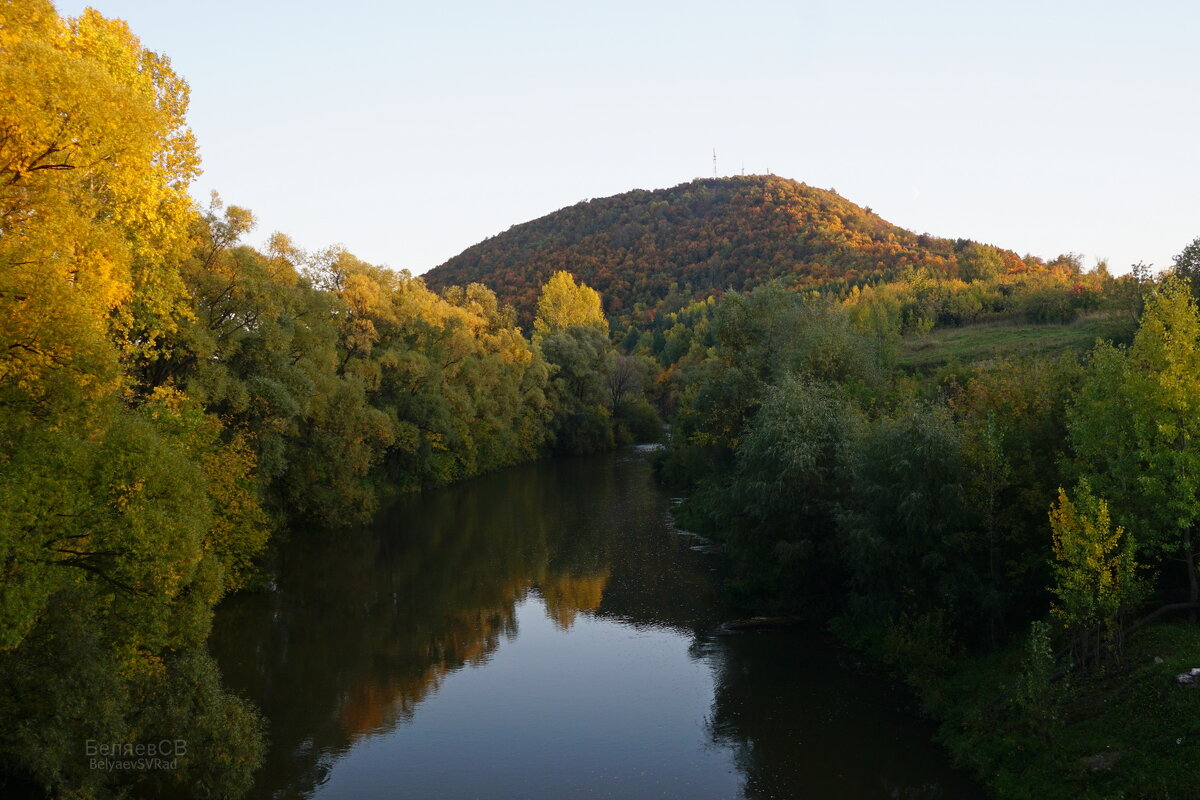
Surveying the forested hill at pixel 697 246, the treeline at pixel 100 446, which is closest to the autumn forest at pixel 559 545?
the treeline at pixel 100 446

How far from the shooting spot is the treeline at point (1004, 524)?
57.7 feet

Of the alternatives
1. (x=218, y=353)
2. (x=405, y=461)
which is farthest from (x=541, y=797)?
(x=405, y=461)

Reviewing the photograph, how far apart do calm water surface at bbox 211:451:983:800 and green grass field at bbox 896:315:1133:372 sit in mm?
15639

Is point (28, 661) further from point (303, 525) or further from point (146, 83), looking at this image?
point (303, 525)

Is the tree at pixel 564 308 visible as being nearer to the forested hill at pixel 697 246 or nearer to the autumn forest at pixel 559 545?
the forested hill at pixel 697 246

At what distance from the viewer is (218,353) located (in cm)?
3206

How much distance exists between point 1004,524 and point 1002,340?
79.3 feet

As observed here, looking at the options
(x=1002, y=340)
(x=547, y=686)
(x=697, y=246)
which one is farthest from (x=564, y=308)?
(x=547, y=686)

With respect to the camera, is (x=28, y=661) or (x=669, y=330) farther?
(x=669, y=330)

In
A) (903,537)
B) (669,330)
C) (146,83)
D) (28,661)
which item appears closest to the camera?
(28,661)

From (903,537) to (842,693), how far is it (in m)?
4.51

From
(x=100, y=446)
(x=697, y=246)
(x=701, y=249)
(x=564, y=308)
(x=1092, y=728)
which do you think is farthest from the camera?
(x=697, y=246)

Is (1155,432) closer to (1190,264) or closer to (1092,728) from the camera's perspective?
(1092,728)

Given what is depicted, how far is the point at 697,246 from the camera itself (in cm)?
12900
